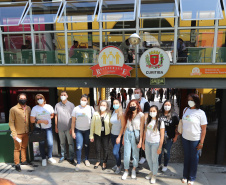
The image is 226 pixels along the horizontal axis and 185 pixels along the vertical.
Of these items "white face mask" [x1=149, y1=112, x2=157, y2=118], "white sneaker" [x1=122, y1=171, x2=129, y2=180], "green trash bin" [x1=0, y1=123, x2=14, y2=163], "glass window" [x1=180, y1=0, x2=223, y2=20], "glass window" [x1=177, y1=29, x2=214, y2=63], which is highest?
"glass window" [x1=180, y1=0, x2=223, y2=20]

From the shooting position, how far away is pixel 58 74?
6.45 metres

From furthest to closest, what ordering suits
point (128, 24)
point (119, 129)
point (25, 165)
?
point (128, 24)
point (25, 165)
point (119, 129)

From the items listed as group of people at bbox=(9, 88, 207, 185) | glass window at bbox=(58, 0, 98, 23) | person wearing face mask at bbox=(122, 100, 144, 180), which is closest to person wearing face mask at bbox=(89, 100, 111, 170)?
group of people at bbox=(9, 88, 207, 185)

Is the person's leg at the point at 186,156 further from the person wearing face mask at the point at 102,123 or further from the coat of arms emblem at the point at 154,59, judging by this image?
the coat of arms emblem at the point at 154,59

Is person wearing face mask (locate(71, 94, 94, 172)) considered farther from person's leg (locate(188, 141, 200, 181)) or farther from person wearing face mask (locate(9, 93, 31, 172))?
person's leg (locate(188, 141, 200, 181))

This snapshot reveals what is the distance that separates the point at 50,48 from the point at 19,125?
2.84m

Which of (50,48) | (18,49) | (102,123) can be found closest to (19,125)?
(102,123)

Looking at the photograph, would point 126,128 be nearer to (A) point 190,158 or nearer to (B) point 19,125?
(A) point 190,158

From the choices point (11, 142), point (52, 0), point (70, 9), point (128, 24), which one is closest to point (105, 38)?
point (128, 24)

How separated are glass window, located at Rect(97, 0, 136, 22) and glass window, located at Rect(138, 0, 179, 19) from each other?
1.00 feet

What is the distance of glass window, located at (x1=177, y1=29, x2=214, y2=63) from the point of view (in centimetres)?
584

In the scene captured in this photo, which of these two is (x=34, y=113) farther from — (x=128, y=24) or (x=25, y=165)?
(x=128, y=24)

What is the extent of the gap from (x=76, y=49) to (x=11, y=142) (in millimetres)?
3383

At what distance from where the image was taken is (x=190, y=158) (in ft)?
14.4
